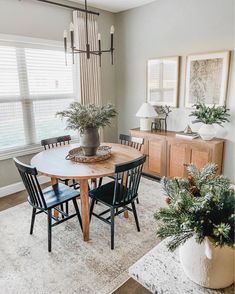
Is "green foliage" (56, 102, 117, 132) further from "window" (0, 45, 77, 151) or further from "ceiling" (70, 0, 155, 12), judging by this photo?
"ceiling" (70, 0, 155, 12)

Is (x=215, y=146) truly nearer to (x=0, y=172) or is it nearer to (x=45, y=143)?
(x=45, y=143)

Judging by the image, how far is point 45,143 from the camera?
10.7 ft

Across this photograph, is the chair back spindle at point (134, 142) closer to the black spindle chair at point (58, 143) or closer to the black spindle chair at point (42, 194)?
the black spindle chair at point (58, 143)

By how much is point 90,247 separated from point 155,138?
2112mm

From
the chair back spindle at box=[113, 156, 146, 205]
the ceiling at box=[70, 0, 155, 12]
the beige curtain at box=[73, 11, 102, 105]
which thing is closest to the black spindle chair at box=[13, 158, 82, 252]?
the chair back spindle at box=[113, 156, 146, 205]

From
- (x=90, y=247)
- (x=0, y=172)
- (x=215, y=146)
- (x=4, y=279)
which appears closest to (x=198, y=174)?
(x=90, y=247)

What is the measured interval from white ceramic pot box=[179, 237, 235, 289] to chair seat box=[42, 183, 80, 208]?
1792 millimetres

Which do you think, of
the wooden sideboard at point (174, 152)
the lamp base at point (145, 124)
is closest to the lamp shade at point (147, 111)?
the lamp base at point (145, 124)

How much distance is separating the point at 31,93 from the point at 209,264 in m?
3.66

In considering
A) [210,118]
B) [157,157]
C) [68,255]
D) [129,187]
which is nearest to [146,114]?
[157,157]

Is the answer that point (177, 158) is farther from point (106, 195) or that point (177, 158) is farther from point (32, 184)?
point (32, 184)

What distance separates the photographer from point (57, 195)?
8.46 feet

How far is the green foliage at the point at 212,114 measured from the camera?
3330mm

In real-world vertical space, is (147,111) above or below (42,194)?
above
